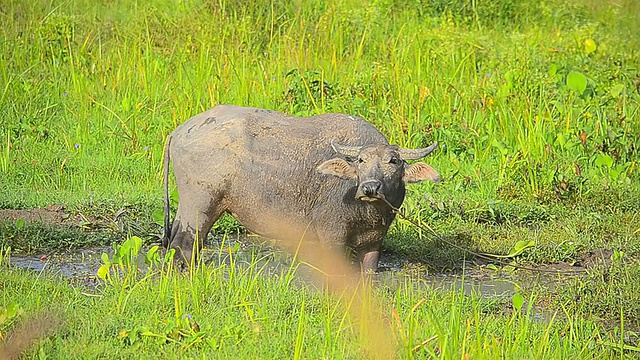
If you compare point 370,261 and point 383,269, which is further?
point 383,269

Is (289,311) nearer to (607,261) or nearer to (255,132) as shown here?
(255,132)

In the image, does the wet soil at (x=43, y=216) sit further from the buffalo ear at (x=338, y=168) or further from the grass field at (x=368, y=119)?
the buffalo ear at (x=338, y=168)

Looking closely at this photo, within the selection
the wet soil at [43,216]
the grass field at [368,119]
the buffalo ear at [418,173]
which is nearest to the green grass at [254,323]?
A: the grass field at [368,119]

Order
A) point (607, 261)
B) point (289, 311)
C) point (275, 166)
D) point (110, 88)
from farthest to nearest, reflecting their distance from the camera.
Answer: point (110, 88), point (607, 261), point (275, 166), point (289, 311)

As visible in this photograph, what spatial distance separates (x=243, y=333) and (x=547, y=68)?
16.4ft

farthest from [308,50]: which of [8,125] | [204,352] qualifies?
[204,352]

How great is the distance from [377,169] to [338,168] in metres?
0.22

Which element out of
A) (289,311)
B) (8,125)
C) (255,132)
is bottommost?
(8,125)

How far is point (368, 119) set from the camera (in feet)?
23.6

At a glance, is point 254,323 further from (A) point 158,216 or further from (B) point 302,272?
(A) point 158,216

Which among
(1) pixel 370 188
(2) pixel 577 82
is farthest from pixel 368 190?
(2) pixel 577 82

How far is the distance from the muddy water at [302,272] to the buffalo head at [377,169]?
1.63 feet

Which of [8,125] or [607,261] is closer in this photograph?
[607,261]

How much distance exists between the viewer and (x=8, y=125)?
23.5 ft
